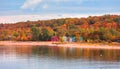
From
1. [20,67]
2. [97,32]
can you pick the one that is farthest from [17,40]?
[20,67]

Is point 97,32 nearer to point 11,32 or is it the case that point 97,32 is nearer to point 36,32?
point 36,32

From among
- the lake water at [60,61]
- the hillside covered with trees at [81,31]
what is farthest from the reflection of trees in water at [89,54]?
the hillside covered with trees at [81,31]

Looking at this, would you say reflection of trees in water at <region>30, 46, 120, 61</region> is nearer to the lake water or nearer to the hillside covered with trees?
the lake water

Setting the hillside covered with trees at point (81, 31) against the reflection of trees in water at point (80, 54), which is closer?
the reflection of trees in water at point (80, 54)

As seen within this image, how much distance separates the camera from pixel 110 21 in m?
159

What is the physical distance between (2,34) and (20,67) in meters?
136

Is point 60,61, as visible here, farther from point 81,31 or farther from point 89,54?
point 81,31

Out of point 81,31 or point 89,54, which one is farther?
point 81,31

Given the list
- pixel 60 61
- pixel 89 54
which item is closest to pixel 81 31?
pixel 89 54

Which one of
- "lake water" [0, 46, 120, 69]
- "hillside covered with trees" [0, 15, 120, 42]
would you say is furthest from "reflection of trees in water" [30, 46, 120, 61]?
"hillside covered with trees" [0, 15, 120, 42]

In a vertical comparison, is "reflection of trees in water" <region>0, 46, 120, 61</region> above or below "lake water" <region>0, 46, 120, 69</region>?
below

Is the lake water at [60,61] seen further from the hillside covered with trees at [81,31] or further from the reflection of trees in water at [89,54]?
the hillside covered with trees at [81,31]

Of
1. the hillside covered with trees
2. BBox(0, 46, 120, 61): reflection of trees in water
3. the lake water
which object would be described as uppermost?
the hillside covered with trees

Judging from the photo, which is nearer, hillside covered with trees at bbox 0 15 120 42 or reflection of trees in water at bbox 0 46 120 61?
reflection of trees in water at bbox 0 46 120 61
